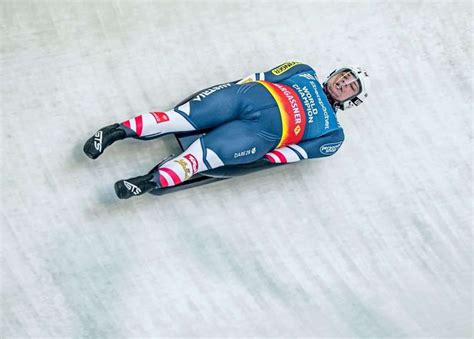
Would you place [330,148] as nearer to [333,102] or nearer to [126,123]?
[333,102]

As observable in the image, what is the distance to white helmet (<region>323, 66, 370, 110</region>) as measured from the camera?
15.6 ft

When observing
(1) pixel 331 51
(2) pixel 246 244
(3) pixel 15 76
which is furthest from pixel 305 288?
(3) pixel 15 76

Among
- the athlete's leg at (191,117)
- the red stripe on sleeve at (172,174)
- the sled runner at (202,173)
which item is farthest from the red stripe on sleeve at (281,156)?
the red stripe on sleeve at (172,174)

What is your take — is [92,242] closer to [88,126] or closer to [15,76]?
[88,126]

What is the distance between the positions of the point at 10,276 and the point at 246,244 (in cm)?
147

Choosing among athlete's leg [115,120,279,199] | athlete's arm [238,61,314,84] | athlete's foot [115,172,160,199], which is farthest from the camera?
athlete's arm [238,61,314,84]

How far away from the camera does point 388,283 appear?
495 centimetres

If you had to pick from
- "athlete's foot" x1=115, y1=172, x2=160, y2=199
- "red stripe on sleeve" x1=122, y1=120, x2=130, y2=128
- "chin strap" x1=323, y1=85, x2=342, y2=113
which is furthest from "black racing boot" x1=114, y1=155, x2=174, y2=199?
"chin strap" x1=323, y1=85, x2=342, y2=113

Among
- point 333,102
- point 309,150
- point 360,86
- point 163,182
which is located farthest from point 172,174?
point 360,86

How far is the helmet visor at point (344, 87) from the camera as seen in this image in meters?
4.78

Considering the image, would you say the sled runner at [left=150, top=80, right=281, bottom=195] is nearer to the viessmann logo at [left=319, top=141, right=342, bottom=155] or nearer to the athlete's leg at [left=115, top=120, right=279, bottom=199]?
the athlete's leg at [left=115, top=120, right=279, bottom=199]

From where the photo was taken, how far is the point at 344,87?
478cm

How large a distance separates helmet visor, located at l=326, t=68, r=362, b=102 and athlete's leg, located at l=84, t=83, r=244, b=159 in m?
0.63

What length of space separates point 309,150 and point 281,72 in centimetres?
55
